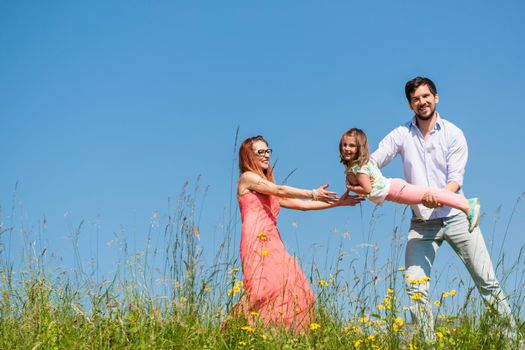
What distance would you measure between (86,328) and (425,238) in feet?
9.65

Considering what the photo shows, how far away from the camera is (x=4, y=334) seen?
4.93 m

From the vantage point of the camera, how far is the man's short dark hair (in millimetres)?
5867

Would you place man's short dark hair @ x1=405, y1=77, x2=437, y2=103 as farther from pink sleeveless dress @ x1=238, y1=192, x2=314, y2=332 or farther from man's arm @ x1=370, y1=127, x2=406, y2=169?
pink sleeveless dress @ x1=238, y1=192, x2=314, y2=332

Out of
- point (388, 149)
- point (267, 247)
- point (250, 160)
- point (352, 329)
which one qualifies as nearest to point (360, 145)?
point (388, 149)

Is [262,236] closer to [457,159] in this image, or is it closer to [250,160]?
[250,160]

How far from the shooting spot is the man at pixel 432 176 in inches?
219

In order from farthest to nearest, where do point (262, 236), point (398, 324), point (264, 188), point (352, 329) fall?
point (264, 188)
point (262, 236)
point (352, 329)
point (398, 324)

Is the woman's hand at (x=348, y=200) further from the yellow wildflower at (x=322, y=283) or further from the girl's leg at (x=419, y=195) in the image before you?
the yellow wildflower at (x=322, y=283)

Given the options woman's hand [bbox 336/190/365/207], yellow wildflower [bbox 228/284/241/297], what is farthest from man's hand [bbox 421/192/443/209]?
yellow wildflower [bbox 228/284/241/297]

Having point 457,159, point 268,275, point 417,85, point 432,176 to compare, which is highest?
point 417,85

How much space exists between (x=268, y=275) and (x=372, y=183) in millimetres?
1282

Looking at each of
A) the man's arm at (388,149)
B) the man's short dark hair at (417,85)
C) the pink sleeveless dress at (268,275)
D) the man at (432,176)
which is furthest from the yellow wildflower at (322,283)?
the man's short dark hair at (417,85)

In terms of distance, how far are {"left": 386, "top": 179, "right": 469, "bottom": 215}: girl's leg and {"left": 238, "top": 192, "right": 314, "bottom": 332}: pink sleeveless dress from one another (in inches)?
43.4

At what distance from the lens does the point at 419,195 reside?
5602 millimetres
